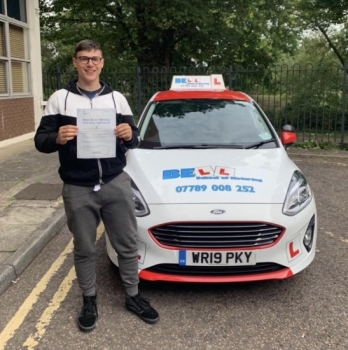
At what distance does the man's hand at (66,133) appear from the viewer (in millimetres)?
2633

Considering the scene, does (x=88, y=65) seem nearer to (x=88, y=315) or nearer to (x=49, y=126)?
(x=49, y=126)

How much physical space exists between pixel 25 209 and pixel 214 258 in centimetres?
320

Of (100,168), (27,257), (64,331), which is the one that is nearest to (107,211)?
(100,168)

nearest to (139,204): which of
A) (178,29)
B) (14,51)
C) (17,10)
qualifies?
(14,51)

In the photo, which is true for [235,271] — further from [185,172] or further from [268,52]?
[268,52]

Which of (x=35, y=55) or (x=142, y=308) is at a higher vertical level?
(x=35, y=55)

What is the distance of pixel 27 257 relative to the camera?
408 cm

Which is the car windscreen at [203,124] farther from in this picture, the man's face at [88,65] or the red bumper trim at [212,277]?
the man's face at [88,65]

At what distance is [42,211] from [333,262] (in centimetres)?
341

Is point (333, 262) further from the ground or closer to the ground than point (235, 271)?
closer to the ground

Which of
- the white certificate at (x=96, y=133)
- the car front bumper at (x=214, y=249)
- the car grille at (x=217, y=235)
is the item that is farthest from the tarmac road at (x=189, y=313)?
the white certificate at (x=96, y=133)

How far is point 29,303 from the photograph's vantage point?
3361 mm

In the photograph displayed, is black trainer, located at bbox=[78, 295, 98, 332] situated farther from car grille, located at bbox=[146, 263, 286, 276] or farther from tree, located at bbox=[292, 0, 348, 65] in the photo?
A: tree, located at bbox=[292, 0, 348, 65]

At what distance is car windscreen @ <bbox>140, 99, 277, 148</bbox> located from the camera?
438 cm
